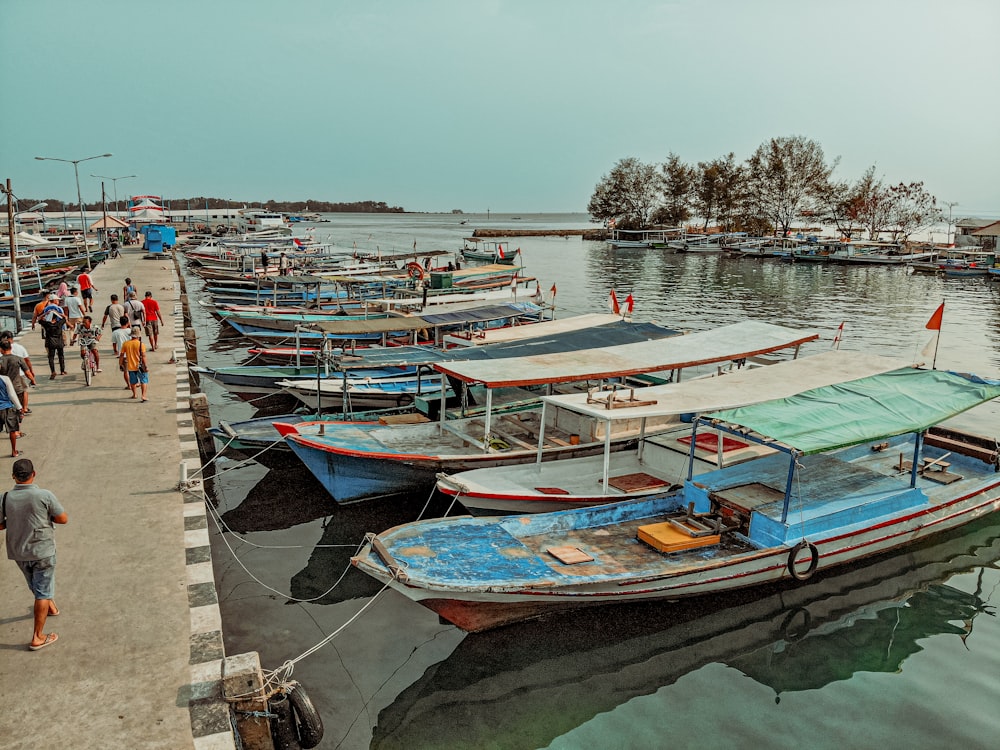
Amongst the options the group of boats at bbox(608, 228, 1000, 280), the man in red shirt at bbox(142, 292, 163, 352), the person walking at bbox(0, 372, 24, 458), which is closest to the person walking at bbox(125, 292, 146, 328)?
the man in red shirt at bbox(142, 292, 163, 352)

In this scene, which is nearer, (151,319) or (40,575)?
(40,575)

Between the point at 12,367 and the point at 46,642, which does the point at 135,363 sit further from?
the point at 46,642

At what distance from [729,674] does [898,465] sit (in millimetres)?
6894

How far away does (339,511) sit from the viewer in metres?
14.2

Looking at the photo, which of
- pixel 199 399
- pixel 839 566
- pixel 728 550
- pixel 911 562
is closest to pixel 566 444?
pixel 728 550

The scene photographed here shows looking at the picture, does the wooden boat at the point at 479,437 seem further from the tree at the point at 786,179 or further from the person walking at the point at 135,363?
the tree at the point at 786,179

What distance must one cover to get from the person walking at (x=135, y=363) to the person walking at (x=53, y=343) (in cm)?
227

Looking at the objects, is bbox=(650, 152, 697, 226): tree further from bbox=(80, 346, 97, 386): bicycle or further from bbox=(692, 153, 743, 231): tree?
bbox=(80, 346, 97, 386): bicycle

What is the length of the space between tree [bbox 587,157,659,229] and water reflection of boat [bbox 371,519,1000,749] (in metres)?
111

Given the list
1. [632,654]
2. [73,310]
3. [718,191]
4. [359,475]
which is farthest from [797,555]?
[718,191]

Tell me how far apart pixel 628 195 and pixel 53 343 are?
11082 cm

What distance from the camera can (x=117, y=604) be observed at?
26.1ft

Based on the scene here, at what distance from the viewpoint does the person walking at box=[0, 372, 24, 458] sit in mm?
12117

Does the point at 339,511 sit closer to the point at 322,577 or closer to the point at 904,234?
the point at 322,577
